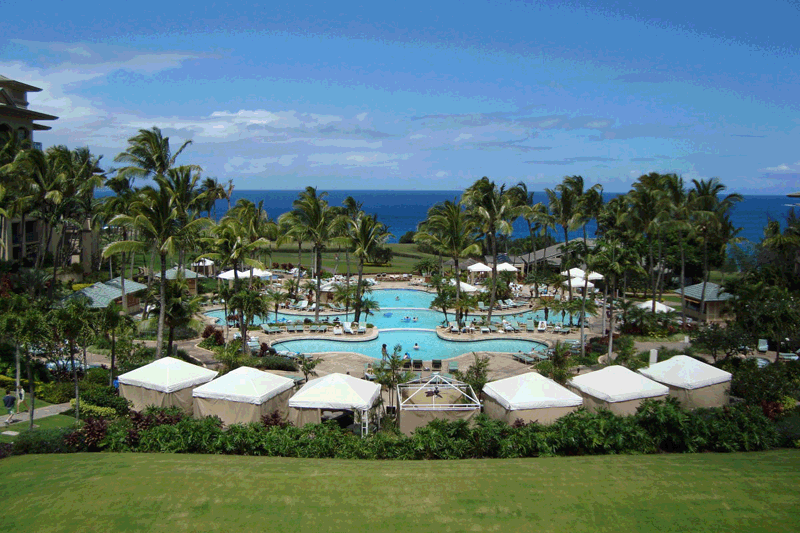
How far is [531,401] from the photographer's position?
15625 millimetres

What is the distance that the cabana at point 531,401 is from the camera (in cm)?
1558

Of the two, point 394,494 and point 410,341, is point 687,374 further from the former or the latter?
point 410,341

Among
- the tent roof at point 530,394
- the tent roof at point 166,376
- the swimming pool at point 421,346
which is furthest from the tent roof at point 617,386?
the tent roof at point 166,376

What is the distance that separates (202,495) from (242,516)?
115 cm

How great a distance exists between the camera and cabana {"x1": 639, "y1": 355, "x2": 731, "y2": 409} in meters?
18.2

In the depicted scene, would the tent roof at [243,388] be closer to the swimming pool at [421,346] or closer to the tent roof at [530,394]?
the tent roof at [530,394]

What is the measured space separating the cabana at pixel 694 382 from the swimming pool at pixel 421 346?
32.1 ft

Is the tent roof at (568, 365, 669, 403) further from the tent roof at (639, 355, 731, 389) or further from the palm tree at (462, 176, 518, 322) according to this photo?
the palm tree at (462, 176, 518, 322)

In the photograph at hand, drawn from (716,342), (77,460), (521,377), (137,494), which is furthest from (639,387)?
(77,460)

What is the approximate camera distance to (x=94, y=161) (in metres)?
37.0

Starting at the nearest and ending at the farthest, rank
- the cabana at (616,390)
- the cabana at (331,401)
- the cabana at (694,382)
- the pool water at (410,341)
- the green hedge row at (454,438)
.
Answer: the green hedge row at (454,438) < the cabana at (331,401) < the cabana at (616,390) < the cabana at (694,382) < the pool water at (410,341)

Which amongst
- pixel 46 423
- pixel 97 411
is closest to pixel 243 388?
pixel 97 411

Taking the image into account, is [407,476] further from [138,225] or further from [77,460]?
[138,225]

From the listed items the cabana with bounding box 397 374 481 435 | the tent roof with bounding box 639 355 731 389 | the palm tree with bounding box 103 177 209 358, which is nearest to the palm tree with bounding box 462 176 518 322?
the tent roof with bounding box 639 355 731 389
